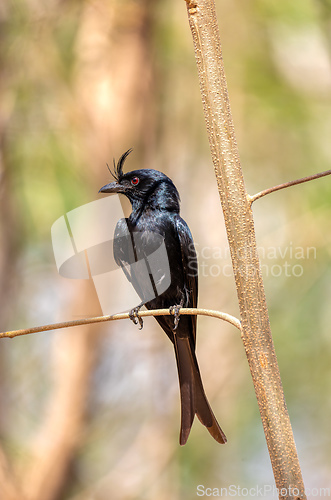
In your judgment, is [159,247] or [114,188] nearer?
[159,247]

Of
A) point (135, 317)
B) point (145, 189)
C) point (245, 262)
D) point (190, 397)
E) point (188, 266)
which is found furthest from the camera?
point (145, 189)

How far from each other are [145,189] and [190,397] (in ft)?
4.36

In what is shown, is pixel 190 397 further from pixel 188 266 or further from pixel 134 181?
pixel 134 181

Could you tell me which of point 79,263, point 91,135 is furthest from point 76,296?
point 79,263

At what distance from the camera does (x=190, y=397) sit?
275 centimetres

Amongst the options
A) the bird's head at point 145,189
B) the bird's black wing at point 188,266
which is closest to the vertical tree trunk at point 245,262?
the bird's black wing at point 188,266

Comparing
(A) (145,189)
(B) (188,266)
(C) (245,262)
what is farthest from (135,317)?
(C) (245,262)

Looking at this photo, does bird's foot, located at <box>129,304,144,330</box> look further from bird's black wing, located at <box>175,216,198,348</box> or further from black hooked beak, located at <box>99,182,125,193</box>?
black hooked beak, located at <box>99,182,125,193</box>

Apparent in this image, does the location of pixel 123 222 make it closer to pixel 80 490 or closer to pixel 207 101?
pixel 207 101

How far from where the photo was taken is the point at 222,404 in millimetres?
5773

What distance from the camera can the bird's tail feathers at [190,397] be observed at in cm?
248

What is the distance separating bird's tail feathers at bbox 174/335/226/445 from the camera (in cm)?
248

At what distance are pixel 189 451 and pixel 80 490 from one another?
3.89 feet

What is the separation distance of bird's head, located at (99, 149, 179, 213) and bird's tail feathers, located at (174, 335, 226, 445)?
0.84 meters
